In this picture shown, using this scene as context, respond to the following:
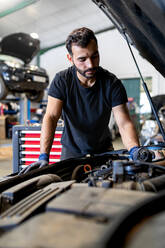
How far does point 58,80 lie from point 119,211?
111 cm

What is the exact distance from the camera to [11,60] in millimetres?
3779

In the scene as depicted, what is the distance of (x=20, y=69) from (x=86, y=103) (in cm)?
243

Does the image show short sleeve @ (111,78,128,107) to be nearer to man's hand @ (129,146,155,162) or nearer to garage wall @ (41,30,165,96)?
man's hand @ (129,146,155,162)

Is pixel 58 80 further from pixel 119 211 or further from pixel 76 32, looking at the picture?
pixel 119 211

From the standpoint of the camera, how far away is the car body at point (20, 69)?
3.57 m

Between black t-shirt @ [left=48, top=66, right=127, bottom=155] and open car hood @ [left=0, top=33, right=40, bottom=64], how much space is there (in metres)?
2.60

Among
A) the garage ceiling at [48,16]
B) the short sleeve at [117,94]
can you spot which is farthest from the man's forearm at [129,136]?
the garage ceiling at [48,16]

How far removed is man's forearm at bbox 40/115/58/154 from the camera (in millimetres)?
1345

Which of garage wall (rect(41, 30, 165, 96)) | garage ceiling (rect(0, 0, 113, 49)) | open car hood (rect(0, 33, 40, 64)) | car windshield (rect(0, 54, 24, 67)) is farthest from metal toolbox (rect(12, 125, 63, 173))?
garage wall (rect(41, 30, 165, 96))

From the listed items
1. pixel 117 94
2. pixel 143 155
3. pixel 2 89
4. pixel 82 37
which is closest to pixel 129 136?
pixel 117 94

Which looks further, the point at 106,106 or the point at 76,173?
the point at 106,106

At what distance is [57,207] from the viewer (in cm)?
48

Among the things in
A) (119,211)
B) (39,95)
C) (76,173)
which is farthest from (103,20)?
(119,211)

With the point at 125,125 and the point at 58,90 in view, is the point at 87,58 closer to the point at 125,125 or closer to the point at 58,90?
the point at 58,90
